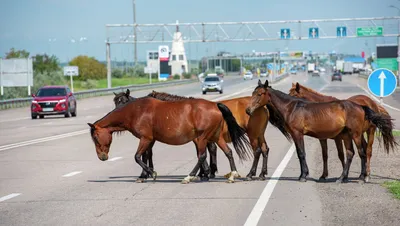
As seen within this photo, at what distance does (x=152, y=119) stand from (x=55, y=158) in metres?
6.27

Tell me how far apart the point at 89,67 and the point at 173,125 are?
13183 cm

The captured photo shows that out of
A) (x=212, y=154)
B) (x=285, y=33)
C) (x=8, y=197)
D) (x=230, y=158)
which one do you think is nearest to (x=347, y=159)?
(x=230, y=158)

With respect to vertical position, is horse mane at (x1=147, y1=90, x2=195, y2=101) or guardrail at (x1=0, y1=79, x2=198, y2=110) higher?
horse mane at (x1=147, y1=90, x2=195, y2=101)

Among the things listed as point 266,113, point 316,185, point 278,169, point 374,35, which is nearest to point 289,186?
point 316,185

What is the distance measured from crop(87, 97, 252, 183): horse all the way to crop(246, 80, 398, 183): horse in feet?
2.21

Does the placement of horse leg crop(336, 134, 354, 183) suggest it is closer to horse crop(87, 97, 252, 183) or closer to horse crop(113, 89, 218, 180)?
horse crop(87, 97, 252, 183)

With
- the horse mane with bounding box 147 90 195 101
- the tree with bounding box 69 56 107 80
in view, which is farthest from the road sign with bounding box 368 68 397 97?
the tree with bounding box 69 56 107 80

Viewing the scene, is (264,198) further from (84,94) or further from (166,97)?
(84,94)

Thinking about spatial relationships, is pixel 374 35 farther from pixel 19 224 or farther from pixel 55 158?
pixel 19 224

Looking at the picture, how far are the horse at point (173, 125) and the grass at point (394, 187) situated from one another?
2.42 meters

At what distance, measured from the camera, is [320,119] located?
14516 millimetres

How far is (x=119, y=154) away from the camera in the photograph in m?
21.6

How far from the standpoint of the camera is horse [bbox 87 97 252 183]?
14.7m

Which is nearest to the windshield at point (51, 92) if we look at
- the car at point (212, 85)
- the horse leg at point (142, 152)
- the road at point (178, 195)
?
the road at point (178, 195)
